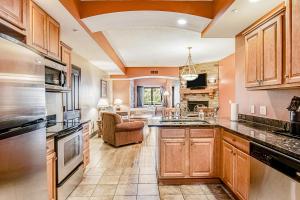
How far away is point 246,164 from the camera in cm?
252

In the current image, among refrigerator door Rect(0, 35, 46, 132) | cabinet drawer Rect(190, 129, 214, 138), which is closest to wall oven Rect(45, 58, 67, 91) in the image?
refrigerator door Rect(0, 35, 46, 132)

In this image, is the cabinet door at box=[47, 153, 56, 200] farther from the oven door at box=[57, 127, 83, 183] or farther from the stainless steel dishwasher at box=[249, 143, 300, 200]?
the stainless steel dishwasher at box=[249, 143, 300, 200]

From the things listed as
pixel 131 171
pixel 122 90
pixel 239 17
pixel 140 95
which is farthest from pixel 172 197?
pixel 140 95

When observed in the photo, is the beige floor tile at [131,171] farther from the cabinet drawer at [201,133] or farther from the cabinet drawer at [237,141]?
the cabinet drawer at [237,141]

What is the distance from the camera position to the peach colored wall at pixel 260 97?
2762mm

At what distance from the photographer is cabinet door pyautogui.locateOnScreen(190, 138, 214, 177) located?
3.40 m

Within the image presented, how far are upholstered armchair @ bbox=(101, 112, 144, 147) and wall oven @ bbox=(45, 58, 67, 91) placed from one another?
283 cm

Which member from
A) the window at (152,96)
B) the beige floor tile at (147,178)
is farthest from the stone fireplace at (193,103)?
the window at (152,96)

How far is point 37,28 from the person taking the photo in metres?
2.68

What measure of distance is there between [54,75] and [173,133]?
1856 mm

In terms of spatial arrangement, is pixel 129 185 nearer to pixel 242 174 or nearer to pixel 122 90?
pixel 242 174

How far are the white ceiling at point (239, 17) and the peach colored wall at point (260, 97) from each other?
0.41 m

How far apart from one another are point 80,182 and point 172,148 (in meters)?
1.54

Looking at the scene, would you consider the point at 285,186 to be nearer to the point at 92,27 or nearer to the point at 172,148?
the point at 172,148
